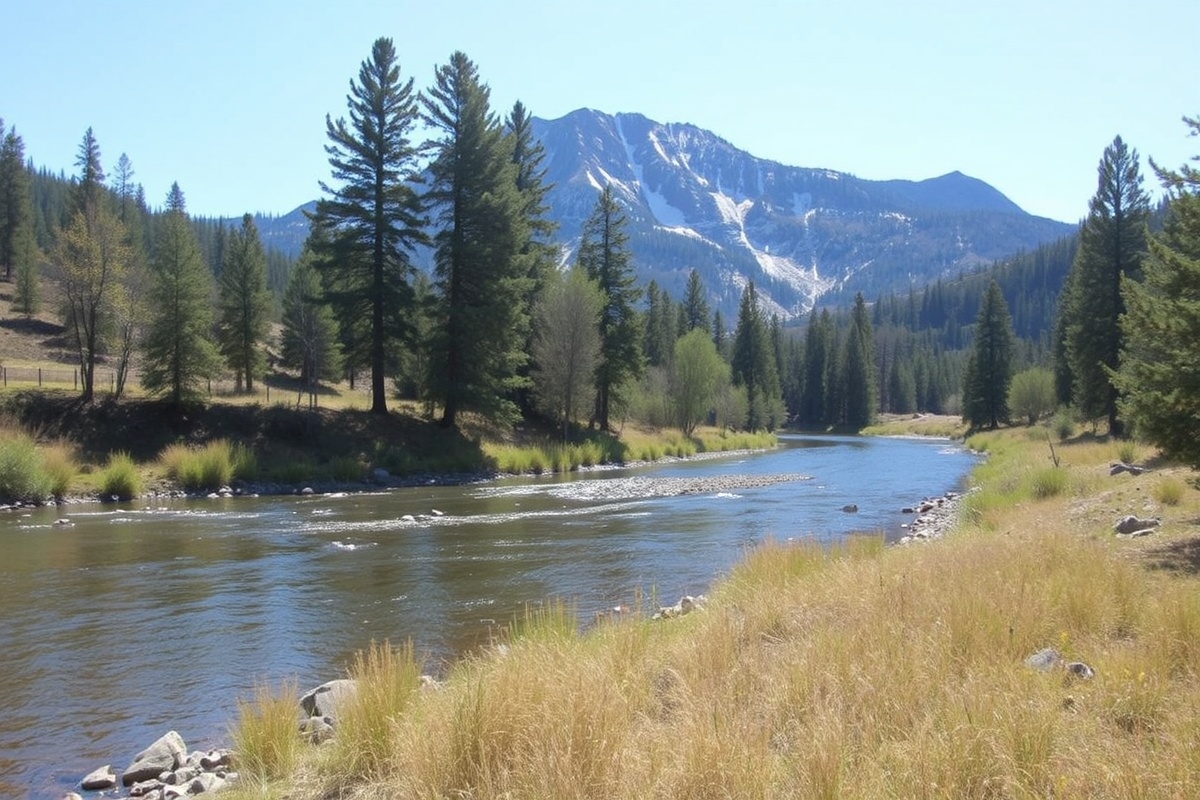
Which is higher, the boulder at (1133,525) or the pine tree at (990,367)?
the pine tree at (990,367)

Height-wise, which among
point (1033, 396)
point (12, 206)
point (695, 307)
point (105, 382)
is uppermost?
point (12, 206)

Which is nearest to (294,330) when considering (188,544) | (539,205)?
(539,205)

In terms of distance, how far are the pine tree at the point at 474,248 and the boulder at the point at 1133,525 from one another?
27.5 meters

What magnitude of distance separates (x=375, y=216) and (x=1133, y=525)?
3128 cm

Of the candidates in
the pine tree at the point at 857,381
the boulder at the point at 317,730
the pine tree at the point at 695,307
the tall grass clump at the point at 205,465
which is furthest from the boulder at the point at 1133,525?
the pine tree at the point at 857,381

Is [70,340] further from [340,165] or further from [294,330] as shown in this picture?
[340,165]

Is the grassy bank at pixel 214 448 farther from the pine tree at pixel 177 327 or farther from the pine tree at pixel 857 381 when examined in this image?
the pine tree at pixel 857 381

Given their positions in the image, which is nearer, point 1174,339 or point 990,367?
point 1174,339

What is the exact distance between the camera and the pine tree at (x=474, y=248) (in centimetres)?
3641

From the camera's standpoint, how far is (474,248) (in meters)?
36.6

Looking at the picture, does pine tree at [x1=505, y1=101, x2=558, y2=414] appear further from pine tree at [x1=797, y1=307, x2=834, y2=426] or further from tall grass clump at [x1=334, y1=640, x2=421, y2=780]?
pine tree at [x1=797, y1=307, x2=834, y2=426]

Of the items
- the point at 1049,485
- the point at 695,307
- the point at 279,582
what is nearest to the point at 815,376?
the point at 695,307

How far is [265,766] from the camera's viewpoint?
5.50 m

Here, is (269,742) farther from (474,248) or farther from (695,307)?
(695,307)
